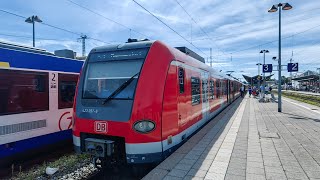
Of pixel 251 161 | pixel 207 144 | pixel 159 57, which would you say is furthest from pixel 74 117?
pixel 251 161

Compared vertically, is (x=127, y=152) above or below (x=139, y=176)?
above

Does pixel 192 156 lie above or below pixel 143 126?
below

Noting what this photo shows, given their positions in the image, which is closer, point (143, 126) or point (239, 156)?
point (143, 126)

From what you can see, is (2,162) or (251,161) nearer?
(251,161)

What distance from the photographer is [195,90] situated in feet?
25.8

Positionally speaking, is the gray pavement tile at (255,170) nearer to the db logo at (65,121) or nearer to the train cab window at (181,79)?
the train cab window at (181,79)

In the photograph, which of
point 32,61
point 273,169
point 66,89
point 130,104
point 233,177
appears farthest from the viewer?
point 66,89

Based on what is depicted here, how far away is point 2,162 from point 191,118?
4877mm

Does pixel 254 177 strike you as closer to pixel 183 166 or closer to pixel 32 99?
pixel 183 166

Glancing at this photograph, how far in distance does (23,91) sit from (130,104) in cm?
314

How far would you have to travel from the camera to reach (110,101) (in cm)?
539

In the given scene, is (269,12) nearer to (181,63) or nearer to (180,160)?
(181,63)

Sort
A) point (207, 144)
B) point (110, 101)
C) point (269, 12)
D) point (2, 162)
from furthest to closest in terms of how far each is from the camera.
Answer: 1. point (269, 12)
2. point (207, 144)
3. point (2, 162)
4. point (110, 101)

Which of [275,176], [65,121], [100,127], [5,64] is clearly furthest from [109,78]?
[275,176]
